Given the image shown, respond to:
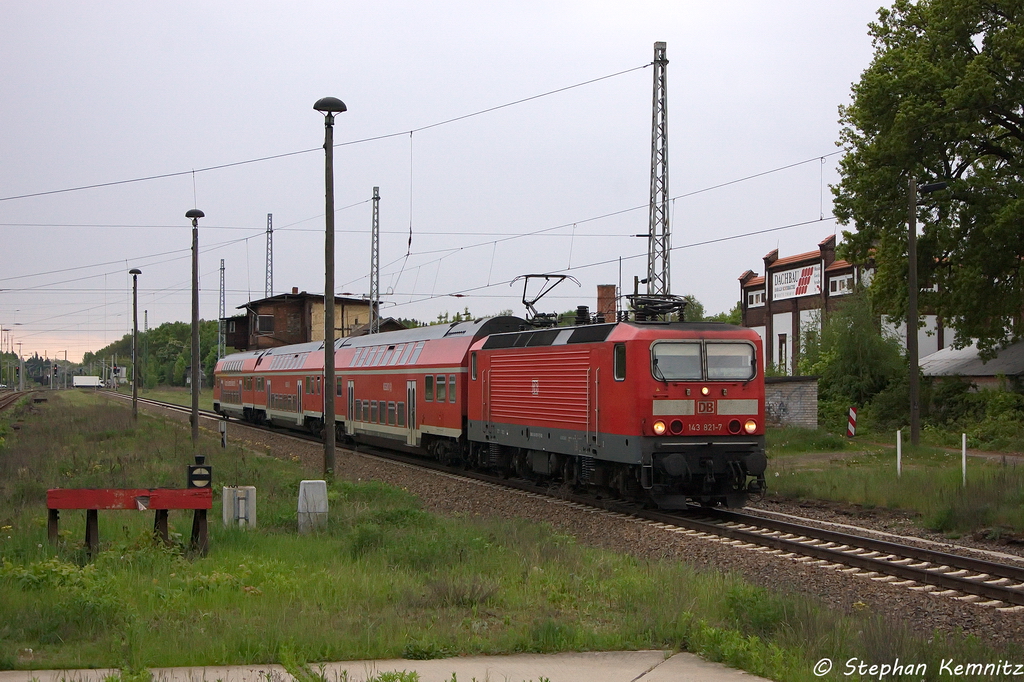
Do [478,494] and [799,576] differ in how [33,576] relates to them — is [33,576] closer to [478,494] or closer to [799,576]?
[799,576]

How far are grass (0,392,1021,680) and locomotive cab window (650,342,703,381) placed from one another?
12.5 ft

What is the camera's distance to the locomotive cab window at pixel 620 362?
15891 mm

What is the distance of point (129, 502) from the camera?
1084 centimetres

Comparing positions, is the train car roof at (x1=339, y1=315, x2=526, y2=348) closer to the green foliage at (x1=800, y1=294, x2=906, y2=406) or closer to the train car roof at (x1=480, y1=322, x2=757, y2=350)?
the train car roof at (x1=480, y1=322, x2=757, y2=350)

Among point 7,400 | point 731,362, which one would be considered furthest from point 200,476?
point 7,400

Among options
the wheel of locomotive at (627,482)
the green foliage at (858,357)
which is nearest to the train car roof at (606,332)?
the wheel of locomotive at (627,482)

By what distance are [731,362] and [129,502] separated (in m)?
9.58

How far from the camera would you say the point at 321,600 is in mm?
8609

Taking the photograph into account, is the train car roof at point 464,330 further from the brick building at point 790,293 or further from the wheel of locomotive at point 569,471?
the brick building at point 790,293

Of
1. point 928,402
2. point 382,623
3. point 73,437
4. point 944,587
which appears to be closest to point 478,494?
point 944,587

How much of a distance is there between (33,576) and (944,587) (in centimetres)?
921

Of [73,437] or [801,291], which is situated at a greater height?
[801,291]

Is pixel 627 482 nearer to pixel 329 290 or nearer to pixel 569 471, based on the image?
pixel 569 471

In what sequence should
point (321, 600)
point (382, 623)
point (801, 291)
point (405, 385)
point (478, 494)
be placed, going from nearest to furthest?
point (382, 623) < point (321, 600) < point (478, 494) < point (405, 385) < point (801, 291)
